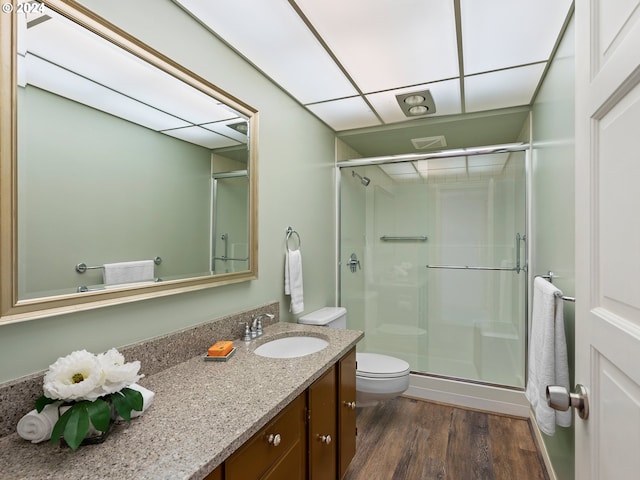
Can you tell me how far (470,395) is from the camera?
264cm

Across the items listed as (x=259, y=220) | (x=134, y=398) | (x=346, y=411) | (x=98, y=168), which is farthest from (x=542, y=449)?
(x=98, y=168)

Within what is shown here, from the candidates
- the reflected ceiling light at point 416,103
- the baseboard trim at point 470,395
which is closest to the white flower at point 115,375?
the reflected ceiling light at point 416,103

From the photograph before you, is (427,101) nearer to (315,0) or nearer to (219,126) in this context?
(315,0)

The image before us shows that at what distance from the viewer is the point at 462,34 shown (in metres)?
1.57

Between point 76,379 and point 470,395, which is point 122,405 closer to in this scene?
point 76,379

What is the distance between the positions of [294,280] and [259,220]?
1.53 ft

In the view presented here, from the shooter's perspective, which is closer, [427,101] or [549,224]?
[549,224]

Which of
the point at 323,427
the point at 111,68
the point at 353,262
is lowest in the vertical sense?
the point at 323,427

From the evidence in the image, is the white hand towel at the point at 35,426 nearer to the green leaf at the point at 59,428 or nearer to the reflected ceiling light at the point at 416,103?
the green leaf at the point at 59,428

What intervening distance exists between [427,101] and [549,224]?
1120mm

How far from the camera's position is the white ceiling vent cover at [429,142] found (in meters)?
3.00

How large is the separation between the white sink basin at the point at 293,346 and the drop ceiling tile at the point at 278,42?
4.89 feet

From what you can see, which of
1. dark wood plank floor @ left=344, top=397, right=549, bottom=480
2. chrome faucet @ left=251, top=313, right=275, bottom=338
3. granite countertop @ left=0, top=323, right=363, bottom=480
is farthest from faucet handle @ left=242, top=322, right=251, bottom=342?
dark wood plank floor @ left=344, top=397, right=549, bottom=480

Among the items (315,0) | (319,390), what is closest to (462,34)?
(315,0)
